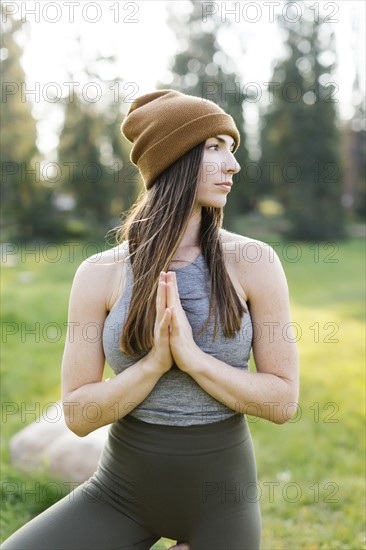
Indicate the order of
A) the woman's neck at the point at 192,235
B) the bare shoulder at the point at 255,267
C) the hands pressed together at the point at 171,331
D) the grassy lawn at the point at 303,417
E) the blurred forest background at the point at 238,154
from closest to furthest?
the hands pressed together at the point at 171,331 < the bare shoulder at the point at 255,267 < the woman's neck at the point at 192,235 < the grassy lawn at the point at 303,417 < the blurred forest background at the point at 238,154

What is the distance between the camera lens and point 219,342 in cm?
185

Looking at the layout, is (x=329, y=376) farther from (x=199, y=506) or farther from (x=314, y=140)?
(x=314, y=140)

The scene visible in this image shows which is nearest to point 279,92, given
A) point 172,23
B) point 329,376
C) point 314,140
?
point 314,140

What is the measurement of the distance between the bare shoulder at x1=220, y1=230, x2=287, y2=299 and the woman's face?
6.6 inches

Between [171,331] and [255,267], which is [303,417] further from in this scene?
[171,331]

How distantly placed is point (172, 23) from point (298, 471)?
24446mm

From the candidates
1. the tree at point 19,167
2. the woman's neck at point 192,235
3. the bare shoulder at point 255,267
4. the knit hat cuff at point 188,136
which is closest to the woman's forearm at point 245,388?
the bare shoulder at point 255,267

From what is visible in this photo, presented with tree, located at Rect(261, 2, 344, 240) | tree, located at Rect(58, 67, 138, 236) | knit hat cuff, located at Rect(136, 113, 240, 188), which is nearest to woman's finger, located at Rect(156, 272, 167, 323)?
knit hat cuff, located at Rect(136, 113, 240, 188)

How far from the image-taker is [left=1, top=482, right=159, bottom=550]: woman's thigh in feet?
5.77

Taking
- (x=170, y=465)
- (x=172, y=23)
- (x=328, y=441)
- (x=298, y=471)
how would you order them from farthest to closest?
(x=172, y=23)
(x=328, y=441)
(x=298, y=471)
(x=170, y=465)

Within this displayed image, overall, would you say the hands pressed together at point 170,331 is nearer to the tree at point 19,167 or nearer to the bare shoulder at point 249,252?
the bare shoulder at point 249,252

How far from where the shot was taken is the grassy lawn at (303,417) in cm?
364

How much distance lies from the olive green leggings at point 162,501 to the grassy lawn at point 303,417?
4.02 ft

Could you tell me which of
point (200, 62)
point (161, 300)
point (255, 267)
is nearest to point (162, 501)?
point (161, 300)
